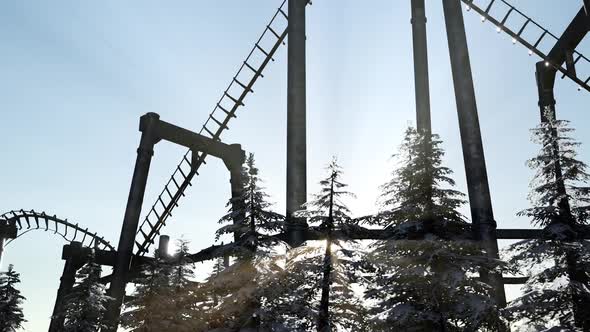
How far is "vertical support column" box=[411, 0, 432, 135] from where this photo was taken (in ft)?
72.5

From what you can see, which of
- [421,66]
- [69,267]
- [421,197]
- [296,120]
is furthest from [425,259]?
[69,267]

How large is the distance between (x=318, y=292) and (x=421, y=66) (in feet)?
44.8

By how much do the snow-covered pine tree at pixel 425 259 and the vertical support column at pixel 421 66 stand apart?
847 centimetres

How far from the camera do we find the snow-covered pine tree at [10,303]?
30.9m

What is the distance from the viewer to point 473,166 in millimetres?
15844

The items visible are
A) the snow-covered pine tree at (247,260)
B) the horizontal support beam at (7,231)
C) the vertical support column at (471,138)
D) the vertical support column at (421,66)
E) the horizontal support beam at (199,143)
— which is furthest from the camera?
the horizontal support beam at (7,231)

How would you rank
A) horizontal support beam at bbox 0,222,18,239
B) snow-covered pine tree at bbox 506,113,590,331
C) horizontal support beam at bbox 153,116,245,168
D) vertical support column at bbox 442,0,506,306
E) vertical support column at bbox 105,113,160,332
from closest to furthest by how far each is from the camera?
snow-covered pine tree at bbox 506,113,590,331
vertical support column at bbox 442,0,506,306
vertical support column at bbox 105,113,160,332
horizontal support beam at bbox 153,116,245,168
horizontal support beam at bbox 0,222,18,239

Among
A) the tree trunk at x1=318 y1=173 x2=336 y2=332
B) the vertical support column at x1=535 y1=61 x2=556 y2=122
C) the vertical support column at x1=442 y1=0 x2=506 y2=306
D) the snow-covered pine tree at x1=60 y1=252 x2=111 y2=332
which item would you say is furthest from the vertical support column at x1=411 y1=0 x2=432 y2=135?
the snow-covered pine tree at x1=60 y1=252 x2=111 y2=332

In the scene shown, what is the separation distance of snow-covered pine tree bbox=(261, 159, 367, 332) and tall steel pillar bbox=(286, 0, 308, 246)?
3.50m

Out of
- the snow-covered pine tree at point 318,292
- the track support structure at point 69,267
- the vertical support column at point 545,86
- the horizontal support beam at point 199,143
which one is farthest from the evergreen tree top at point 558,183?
the track support structure at point 69,267

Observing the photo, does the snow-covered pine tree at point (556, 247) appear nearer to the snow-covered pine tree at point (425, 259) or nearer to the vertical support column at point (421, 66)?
the snow-covered pine tree at point (425, 259)

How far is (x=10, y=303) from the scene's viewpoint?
31.7 meters

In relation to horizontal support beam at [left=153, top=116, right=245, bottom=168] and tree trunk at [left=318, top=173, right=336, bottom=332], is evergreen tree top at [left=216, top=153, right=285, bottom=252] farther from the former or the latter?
horizontal support beam at [left=153, top=116, right=245, bottom=168]

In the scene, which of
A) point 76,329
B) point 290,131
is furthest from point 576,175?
point 76,329
